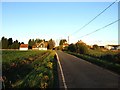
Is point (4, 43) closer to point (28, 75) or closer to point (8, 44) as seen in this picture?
point (8, 44)

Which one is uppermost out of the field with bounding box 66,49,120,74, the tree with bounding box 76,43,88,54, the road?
the tree with bounding box 76,43,88,54

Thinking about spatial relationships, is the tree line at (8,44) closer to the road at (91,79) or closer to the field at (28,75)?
the field at (28,75)

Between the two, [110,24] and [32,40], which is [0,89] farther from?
[32,40]

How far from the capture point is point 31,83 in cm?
1320

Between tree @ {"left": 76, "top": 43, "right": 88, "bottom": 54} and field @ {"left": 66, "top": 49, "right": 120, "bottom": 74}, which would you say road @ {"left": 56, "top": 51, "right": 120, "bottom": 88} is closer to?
A: field @ {"left": 66, "top": 49, "right": 120, "bottom": 74}

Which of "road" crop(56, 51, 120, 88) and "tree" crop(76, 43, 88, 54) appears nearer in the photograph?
"road" crop(56, 51, 120, 88)

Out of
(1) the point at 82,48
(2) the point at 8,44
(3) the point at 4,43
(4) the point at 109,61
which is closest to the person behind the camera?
(4) the point at 109,61

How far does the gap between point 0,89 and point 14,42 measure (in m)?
140

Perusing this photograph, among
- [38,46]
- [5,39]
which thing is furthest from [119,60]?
[38,46]

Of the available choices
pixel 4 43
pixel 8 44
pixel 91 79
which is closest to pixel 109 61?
pixel 91 79

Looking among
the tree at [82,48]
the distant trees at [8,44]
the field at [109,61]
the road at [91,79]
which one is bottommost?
the road at [91,79]

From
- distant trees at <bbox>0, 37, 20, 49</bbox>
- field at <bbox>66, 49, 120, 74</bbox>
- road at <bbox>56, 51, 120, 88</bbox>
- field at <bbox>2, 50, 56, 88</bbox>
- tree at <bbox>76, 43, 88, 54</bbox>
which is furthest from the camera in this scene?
distant trees at <bbox>0, 37, 20, 49</bbox>

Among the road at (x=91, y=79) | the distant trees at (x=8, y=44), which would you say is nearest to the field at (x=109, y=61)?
the road at (x=91, y=79)

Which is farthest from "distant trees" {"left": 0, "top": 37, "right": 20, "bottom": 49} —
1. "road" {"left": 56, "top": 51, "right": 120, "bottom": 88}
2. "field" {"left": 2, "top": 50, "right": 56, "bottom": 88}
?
"road" {"left": 56, "top": 51, "right": 120, "bottom": 88}
